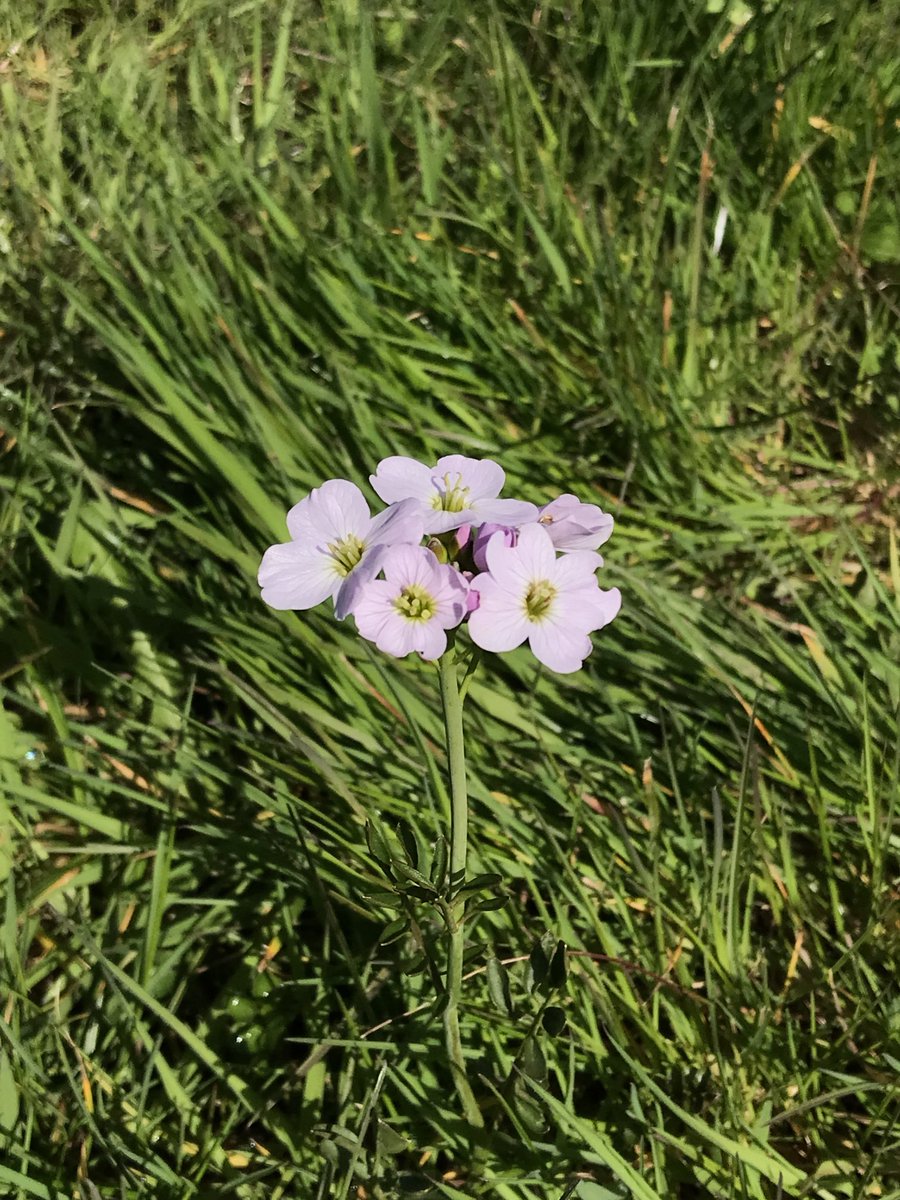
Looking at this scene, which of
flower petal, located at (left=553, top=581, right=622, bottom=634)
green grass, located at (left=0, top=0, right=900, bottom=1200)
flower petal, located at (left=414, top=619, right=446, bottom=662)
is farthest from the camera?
green grass, located at (left=0, top=0, right=900, bottom=1200)

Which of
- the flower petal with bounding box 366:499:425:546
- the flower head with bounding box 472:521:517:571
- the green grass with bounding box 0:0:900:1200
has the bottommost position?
the green grass with bounding box 0:0:900:1200

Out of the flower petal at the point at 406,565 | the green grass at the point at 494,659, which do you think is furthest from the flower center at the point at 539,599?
the green grass at the point at 494,659

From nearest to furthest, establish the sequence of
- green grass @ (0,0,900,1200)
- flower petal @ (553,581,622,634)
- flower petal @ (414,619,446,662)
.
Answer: flower petal @ (414,619,446,662) < flower petal @ (553,581,622,634) < green grass @ (0,0,900,1200)

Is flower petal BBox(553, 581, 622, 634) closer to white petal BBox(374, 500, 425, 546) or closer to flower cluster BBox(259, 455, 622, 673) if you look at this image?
flower cluster BBox(259, 455, 622, 673)

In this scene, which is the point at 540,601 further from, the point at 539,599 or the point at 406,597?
the point at 406,597

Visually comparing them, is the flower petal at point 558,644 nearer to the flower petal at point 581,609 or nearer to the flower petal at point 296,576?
the flower petal at point 581,609

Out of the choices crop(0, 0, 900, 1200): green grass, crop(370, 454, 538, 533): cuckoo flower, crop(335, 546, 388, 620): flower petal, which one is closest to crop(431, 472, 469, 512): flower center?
crop(370, 454, 538, 533): cuckoo flower

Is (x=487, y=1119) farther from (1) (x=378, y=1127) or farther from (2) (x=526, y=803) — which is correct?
(2) (x=526, y=803)
